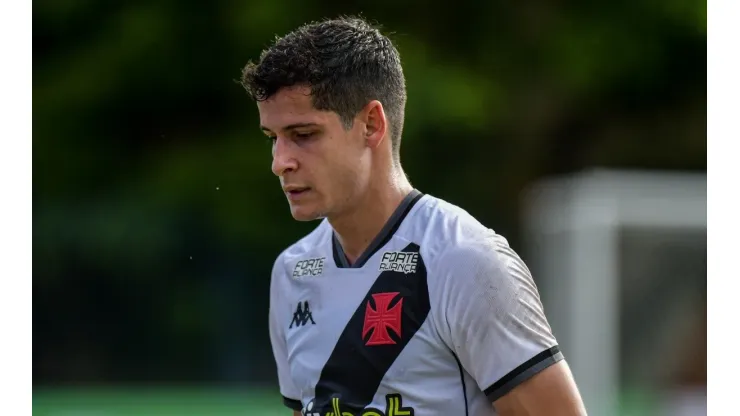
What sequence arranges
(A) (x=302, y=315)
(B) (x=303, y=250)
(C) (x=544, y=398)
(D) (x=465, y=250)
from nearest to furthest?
(C) (x=544, y=398) → (D) (x=465, y=250) → (A) (x=302, y=315) → (B) (x=303, y=250)

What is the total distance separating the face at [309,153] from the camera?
3.26 m

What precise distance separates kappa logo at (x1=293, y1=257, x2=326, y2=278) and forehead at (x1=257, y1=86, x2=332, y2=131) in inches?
19.4

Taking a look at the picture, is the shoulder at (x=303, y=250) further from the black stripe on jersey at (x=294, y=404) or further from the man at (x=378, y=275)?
the black stripe on jersey at (x=294, y=404)

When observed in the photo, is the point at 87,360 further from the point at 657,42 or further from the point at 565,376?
the point at 565,376

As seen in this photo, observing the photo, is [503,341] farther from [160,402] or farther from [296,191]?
[160,402]

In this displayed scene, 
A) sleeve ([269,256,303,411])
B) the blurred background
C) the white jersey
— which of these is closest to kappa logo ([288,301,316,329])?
the white jersey

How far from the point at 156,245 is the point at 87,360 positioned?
4.35 ft

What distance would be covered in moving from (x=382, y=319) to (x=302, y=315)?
0.37 m

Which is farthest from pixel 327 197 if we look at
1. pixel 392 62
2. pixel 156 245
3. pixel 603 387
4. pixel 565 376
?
pixel 156 245

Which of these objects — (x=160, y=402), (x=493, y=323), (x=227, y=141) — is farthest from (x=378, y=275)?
(x=227, y=141)

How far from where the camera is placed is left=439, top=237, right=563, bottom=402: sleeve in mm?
3014

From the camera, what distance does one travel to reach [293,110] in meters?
3.26

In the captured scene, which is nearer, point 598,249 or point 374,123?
point 374,123

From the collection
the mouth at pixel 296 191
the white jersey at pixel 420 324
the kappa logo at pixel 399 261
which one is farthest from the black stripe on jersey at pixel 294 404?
the mouth at pixel 296 191
